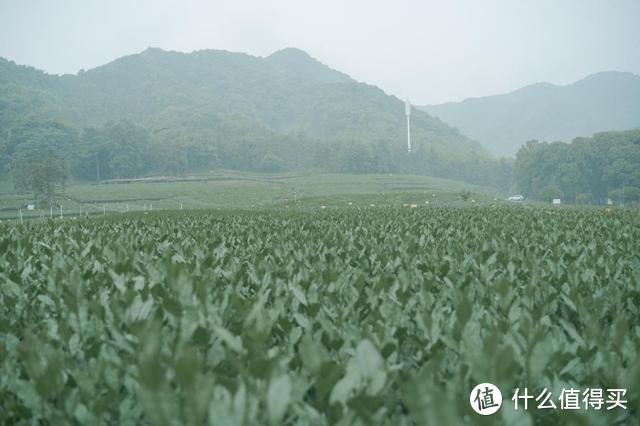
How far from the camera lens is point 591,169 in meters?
97.4

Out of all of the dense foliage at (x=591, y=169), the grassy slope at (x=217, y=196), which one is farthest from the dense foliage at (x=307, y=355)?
the dense foliage at (x=591, y=169)

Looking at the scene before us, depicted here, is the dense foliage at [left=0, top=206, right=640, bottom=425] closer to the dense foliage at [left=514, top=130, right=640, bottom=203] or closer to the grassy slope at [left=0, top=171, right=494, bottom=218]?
the grassy slope at [left=0, top=171, right=494, bottom=218]

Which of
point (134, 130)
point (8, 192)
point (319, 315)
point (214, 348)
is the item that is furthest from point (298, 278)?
point (134, 130)

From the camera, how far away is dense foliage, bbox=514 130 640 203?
90.3 meters

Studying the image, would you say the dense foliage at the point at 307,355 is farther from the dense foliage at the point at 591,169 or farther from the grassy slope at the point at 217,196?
the dense foliage at the point at 591,169

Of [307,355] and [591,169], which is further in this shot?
[591,169]

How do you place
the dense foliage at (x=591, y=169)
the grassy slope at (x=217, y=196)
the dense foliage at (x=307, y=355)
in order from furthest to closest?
the dense foliage at (x=591, y=169) → the grassy slope at (x=217, y=196) → the dense foliage at (x=307, y=355)

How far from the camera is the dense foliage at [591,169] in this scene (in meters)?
90.3

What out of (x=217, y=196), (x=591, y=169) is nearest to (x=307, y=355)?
(x=217, y=196)

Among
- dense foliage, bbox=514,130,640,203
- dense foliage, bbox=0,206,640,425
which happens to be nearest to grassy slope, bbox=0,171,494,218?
dense foliage, bbox=514,130,640,203

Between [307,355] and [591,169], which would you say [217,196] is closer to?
[591,169]

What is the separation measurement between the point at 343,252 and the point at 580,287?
122 inches

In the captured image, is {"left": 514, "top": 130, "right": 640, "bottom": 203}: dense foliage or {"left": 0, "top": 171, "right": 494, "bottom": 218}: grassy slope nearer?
{"left": 0, "top": 171, "right": 494, "bottom": 218}: grassy slope

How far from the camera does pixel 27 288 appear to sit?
15.6 feet
